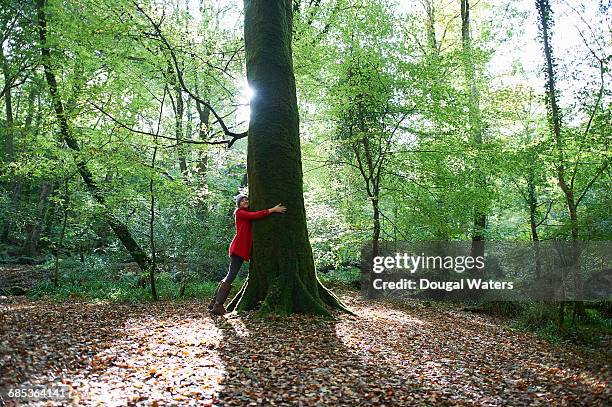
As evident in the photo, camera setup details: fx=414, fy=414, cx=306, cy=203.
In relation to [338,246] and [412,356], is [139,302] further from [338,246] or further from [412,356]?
[412,356]

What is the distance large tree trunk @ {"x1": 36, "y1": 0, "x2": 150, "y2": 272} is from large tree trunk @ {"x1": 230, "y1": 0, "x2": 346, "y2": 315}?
239 inches

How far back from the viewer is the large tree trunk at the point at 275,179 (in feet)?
21.7

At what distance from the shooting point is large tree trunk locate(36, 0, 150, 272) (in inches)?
457

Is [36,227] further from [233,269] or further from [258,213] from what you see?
[258,213]

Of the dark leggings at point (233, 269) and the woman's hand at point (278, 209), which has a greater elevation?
the woman's hand at point (278, 209)

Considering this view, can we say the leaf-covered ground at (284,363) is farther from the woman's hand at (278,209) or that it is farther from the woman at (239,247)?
the woman's hand at (278,209)

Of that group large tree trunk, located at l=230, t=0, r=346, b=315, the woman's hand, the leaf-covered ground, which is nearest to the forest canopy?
large tree trunk, located at l=230, t=0, r=346, b=315

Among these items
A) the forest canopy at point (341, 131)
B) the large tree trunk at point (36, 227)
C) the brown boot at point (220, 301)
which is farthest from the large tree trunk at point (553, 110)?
the large tree trunk at point (36, 227)

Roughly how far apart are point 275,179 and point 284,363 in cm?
315

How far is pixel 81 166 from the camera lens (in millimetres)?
11656

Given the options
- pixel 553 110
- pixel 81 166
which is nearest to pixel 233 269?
pixel 81 166

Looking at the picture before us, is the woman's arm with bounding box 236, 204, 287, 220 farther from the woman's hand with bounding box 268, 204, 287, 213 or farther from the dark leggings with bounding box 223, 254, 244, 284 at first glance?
the dark leggings with bounding box 223, 254, 244, 284

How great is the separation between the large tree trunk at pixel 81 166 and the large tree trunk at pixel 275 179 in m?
6.08

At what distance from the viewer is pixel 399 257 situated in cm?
1262
